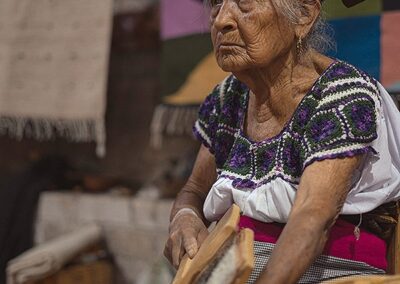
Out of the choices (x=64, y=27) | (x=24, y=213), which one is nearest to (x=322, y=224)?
(x=64, y=27)

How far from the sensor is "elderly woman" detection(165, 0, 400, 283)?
3.29 ft

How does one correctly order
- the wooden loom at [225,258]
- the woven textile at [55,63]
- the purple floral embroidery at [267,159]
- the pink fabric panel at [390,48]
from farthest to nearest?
the woven textile at [55,63], the pink fabric panel at [390,48], the purple floral embroidery at [267,159], the wooden loom at [225,258]

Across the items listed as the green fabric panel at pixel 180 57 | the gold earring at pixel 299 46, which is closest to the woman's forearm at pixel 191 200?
the gold earring at pixel 299 46

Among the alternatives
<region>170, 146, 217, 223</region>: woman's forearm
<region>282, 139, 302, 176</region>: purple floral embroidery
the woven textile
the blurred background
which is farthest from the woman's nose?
the woven textile

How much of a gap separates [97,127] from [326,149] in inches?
70.6

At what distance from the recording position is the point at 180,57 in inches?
97.7

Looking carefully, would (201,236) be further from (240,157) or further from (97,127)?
(97,127)

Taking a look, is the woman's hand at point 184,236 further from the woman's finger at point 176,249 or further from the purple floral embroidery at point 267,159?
the purple floral embroidery at point 267,159

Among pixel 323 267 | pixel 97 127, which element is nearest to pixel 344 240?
pixel 323 267

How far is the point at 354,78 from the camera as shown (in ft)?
3.52

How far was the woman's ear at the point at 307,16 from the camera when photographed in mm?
1102

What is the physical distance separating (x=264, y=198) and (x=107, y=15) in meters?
1.72

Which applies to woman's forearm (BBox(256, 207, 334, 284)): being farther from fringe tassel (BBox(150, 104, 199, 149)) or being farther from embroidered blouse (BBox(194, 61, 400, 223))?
fringe tassel (BBox(150, 104, 199, 149))

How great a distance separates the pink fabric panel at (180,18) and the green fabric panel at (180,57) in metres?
0.02
